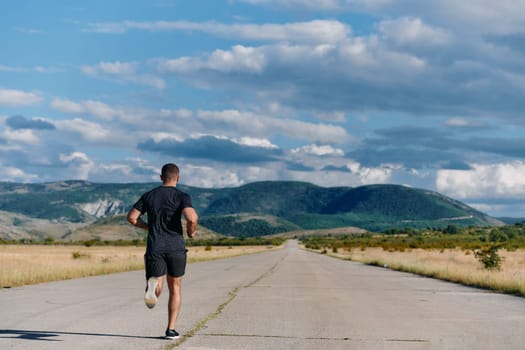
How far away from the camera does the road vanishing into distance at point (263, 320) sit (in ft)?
32.8

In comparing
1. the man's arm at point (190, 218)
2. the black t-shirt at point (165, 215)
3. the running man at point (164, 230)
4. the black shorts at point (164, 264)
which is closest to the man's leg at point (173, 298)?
the running man at point (164, 230)

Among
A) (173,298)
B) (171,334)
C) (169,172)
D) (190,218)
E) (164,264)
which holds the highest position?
(169,172)

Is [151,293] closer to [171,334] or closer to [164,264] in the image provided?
[164,264]

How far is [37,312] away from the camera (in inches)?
531

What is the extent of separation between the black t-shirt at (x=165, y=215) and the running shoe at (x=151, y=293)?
1.35ft

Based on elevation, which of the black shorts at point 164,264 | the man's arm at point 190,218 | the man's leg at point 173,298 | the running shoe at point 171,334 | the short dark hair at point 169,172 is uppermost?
the short dark hair at point 169,172

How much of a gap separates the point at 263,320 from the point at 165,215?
12.8 feet

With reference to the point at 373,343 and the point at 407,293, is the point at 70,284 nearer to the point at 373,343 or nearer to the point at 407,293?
the point at 407,293

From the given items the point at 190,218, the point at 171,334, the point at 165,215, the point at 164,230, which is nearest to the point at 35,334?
the point at 171,334

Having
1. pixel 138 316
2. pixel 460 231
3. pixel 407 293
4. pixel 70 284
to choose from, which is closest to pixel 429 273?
pixel 407 293

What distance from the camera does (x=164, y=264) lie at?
32.0 ft

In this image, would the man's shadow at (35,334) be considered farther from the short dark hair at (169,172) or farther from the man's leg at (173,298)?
the short dark hair at (169,172)

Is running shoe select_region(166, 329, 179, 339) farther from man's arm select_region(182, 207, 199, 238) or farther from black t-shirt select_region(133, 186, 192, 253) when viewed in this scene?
man's arm select_region(182, 207, 199, 238)

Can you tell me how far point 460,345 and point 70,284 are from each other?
15.2m
